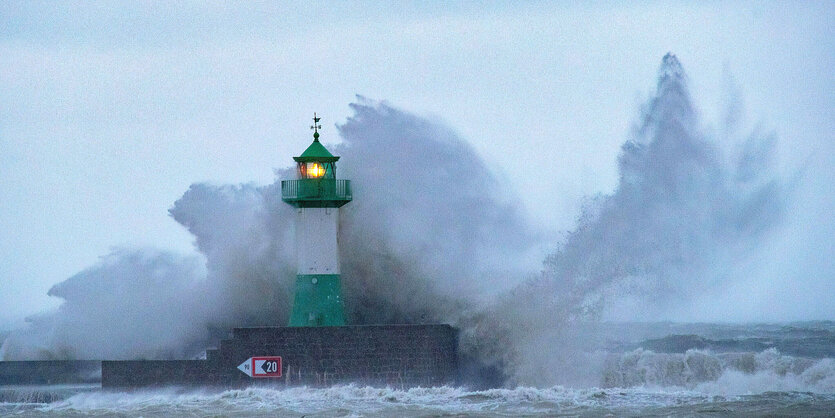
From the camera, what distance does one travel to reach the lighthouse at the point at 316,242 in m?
22.8

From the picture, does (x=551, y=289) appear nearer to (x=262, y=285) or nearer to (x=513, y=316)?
(x=513, y=316)

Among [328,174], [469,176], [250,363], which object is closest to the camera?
[250,363]

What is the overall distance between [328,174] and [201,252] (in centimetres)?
364

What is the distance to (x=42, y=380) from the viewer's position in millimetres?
22891

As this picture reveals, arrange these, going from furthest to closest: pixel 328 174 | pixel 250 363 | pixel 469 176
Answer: pixel 469 176, pixel 328 174, pixel 250 363

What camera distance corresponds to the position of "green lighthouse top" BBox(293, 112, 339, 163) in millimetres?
23016

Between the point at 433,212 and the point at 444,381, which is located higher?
the point at 433,212

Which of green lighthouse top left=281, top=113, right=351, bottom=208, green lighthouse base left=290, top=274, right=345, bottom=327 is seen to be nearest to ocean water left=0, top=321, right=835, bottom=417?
green lighthouse base left=290, top=274, right=345, bottom=327

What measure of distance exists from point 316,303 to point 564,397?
13.5ft

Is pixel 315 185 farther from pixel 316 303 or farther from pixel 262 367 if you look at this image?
pixel 262 367

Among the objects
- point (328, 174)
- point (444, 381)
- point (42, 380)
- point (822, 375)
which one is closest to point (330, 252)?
point (328, 174)

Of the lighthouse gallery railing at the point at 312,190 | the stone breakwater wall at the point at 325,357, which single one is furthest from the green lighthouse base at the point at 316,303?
the lighthouse gallery railing at the point at 312,190

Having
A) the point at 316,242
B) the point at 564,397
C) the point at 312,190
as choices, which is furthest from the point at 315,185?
the point at 564,397

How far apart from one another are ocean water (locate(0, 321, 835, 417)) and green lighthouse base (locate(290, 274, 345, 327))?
147cm
